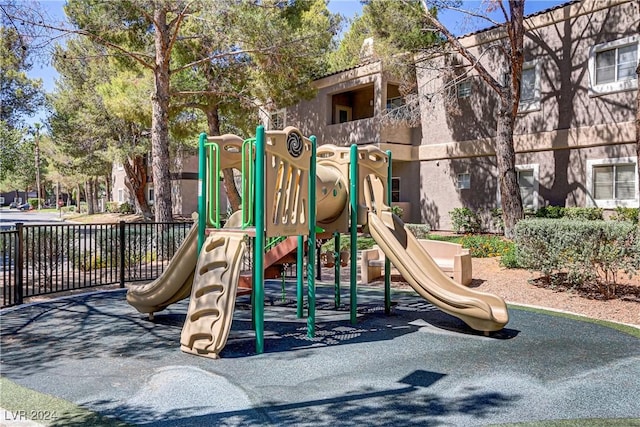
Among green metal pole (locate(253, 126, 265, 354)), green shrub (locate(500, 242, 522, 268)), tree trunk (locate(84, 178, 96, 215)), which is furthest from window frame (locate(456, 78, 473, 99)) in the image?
tree trunk (locate(84, 178, 96, 215))

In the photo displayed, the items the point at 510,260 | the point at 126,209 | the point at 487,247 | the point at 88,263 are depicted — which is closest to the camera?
the point at 510,260

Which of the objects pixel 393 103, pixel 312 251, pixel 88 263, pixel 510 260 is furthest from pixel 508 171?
pixel 88 263

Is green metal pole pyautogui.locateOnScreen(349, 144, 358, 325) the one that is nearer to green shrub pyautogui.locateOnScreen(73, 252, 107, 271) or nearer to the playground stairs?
the playground stairs

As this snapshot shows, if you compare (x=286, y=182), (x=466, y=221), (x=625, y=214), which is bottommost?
(x=466, y=221)

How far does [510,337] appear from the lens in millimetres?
6453

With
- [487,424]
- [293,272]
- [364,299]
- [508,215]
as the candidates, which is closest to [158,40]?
[293,272]

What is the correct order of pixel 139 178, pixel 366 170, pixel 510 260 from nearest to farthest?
pixel 366 170 → pixel 510 260 → pixel 139 178

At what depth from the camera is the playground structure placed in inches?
225

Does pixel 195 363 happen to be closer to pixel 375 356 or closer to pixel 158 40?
pixel 375 356

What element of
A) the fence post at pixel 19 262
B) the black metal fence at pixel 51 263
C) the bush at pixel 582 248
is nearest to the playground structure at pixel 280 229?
the fence post at pixel 19 262

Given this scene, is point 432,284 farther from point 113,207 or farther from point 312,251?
point 113,207

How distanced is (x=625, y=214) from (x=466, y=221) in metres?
5.44

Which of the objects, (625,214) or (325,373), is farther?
(625,214)

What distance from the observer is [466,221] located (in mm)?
18281
